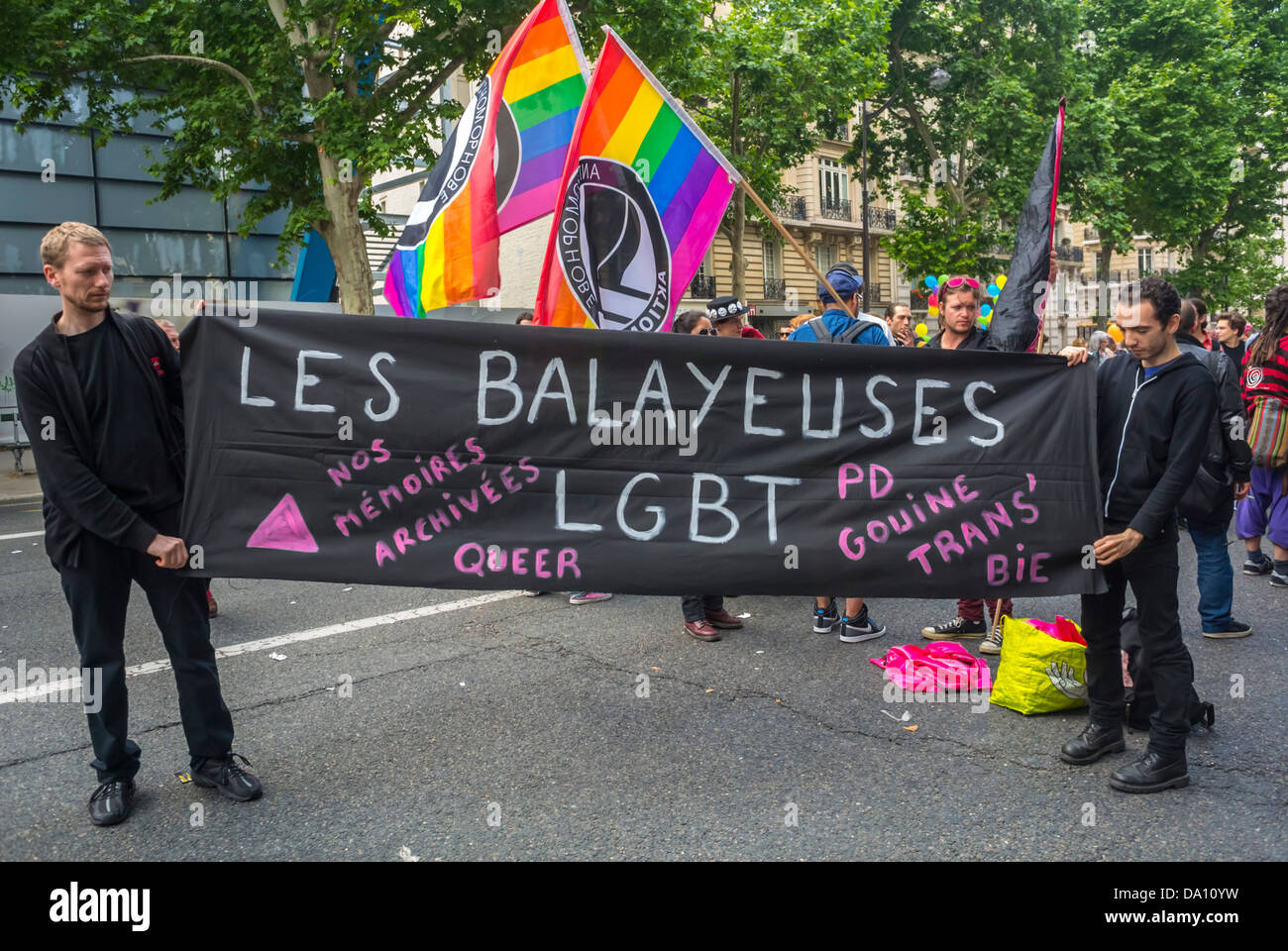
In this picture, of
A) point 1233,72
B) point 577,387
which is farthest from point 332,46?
point 1233,72

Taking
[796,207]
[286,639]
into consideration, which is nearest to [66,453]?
[286,639]

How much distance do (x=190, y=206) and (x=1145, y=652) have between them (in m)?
23.4

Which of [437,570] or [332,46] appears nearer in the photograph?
[437,570]

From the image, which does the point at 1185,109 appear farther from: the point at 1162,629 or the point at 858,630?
the point at 1162,629

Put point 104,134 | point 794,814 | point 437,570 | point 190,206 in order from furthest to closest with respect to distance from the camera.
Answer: point 190,206 < point 104,134 < point 437,570 < point 794,814

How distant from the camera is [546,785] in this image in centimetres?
397

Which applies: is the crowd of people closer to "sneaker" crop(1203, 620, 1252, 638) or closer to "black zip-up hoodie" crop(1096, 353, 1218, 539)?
"black zip-up hoodie" crop(1096, 353, 1218, 539)

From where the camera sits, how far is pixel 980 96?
3228 cm

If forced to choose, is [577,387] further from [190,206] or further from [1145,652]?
[190,206]

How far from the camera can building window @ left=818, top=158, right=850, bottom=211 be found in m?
44.4

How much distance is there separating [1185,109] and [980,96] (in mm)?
6609

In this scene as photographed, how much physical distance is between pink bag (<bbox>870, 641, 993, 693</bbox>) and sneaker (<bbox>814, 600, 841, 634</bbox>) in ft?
2.28

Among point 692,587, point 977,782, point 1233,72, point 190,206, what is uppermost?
point 1233,72

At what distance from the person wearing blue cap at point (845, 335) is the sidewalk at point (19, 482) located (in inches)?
419
